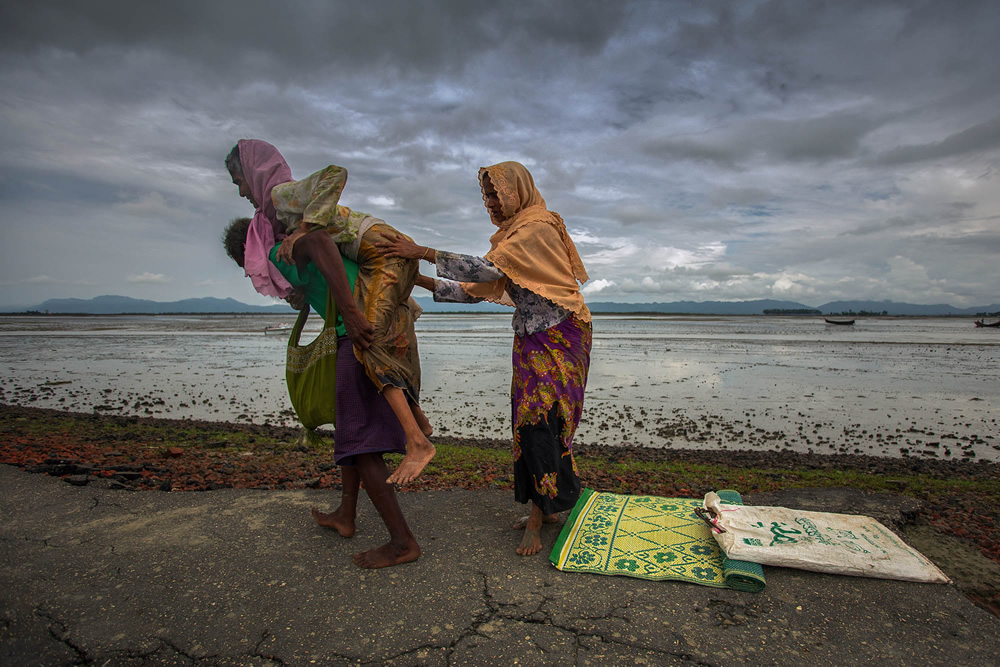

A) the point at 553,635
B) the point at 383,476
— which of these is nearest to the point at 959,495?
the point at 553,635

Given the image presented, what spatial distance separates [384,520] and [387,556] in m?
0.21

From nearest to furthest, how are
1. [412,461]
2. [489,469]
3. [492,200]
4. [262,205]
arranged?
1. [412,461]
2. [262,205]
3. [492,200]
4. [489,469]

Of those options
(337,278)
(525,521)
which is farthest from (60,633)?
(525,521)

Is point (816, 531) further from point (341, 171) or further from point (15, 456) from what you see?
point (15, 456)

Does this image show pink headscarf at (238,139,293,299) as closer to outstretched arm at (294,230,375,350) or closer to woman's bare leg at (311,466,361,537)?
outstretched arm at (294,230,375,350)

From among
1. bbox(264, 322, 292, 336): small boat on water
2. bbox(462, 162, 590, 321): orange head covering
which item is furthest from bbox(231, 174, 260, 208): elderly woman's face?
bbox(264, 322, 292, 336): small boat on water

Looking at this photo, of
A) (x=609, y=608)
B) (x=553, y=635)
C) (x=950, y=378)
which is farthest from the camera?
(x=950, y=378)

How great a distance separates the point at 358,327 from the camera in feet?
9.91

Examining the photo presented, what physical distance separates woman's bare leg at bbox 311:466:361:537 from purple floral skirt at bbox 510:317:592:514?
1092 millimetres

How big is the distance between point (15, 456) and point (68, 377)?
12816 mm

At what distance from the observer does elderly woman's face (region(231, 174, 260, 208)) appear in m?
3.34

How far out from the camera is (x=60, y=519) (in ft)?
12.2

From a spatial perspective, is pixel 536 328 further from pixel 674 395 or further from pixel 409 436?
pixel 674 395

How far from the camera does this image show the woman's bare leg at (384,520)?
3.14 m
